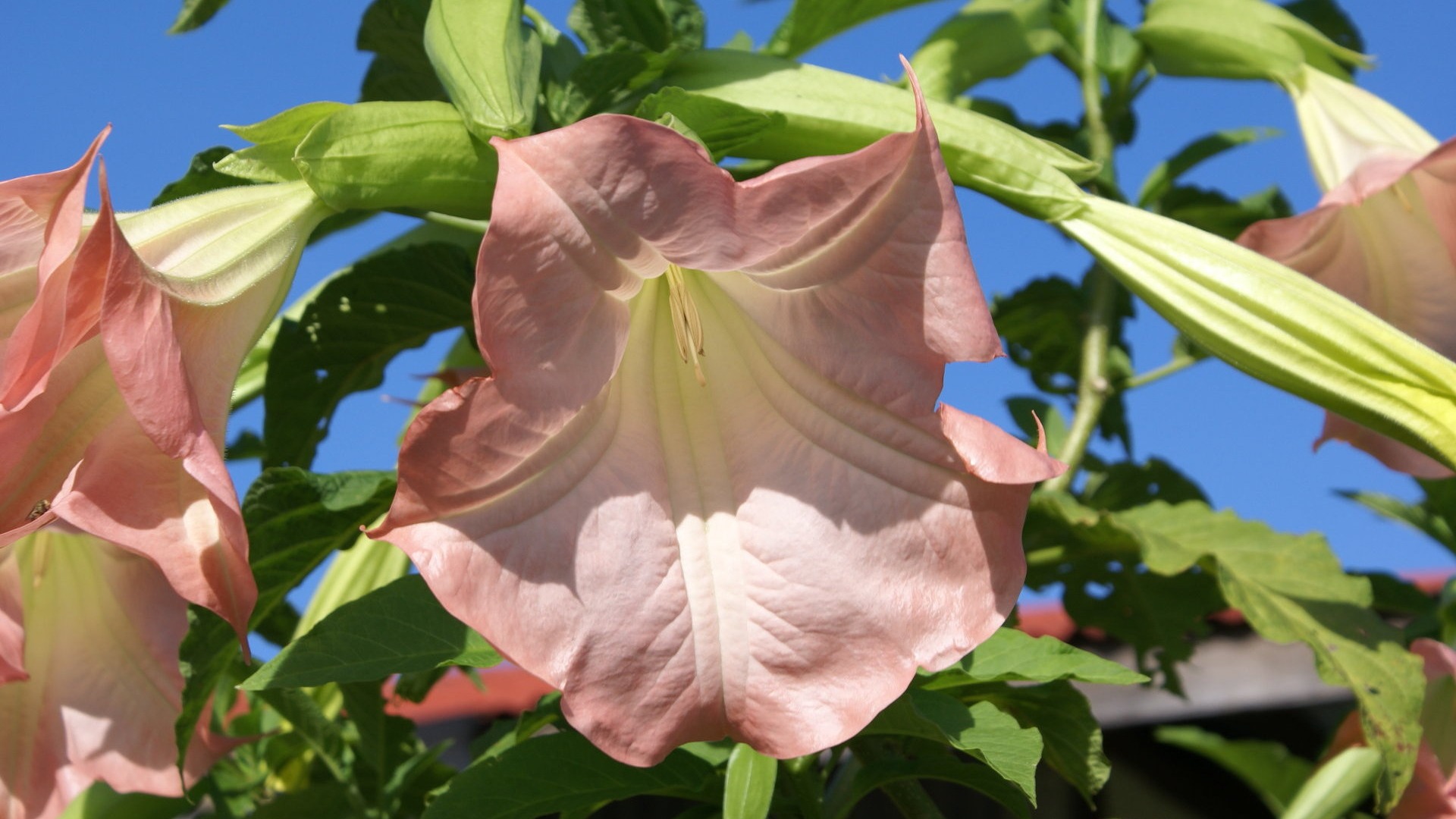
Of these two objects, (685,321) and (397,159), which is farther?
(685,321)

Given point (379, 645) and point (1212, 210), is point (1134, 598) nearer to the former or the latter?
point (1212, 210)

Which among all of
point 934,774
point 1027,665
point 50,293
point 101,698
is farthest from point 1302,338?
point 101,698

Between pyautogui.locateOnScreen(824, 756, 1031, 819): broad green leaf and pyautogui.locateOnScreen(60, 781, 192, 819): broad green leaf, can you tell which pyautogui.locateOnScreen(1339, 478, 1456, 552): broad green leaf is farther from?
pyautogui.locateOnScreen(60, 781, 192, 819): broad green leaf

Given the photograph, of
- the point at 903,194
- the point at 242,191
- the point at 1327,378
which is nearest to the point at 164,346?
the point at 242,191

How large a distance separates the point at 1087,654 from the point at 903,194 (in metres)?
0.41

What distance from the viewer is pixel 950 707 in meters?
1.00

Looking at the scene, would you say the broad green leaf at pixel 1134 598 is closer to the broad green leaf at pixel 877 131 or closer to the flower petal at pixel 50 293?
the broad green leaf at pixel 877 131

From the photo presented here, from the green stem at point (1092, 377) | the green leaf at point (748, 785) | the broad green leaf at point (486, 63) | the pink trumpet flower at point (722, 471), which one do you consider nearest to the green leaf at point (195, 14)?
the broad green leaf at point (486, 63)

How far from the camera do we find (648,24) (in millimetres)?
1276

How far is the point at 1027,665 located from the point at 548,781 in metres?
0.39

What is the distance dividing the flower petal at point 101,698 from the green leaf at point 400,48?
57 centimetres

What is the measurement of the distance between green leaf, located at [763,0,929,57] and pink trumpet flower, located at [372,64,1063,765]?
46 cm

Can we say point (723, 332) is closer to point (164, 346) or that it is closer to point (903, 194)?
point (903, 194)

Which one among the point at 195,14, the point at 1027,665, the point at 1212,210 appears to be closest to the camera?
the point at 1027,665
